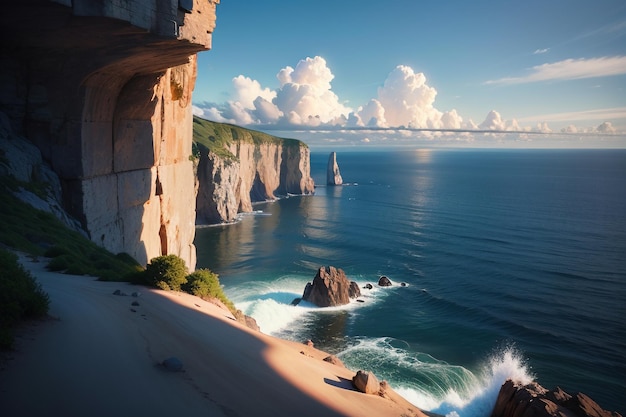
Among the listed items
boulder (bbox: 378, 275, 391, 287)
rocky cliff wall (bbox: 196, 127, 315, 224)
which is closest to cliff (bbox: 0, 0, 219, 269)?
boulder (bbox: 378, 275, 391, 287)

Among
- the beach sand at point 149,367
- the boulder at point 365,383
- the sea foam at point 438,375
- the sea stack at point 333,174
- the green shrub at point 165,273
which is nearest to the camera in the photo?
the beach sand at point 149,367

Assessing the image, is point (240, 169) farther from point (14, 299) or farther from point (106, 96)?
point (14, 299)

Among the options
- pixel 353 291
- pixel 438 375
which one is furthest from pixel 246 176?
pixel 438 375

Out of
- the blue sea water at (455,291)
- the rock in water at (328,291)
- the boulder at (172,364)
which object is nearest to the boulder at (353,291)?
the rock in water at (328,291)

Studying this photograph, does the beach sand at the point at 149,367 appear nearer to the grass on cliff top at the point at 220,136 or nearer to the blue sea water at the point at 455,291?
the blue sea water at the point at 455,291

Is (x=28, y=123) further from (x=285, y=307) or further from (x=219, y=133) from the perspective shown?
(x=219, y=133)

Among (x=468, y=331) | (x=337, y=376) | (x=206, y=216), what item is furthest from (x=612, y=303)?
(x=206, y=216)
